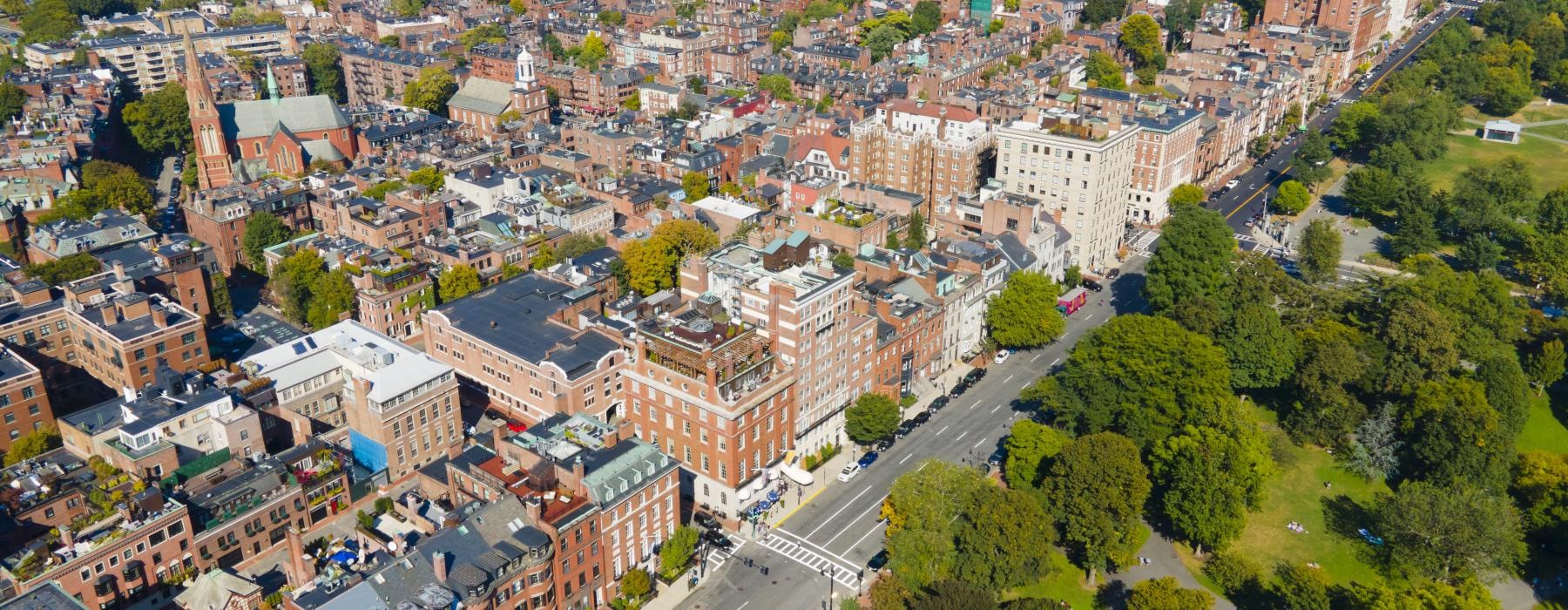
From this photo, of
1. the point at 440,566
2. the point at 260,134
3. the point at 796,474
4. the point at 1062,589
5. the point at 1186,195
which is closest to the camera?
the point at 440,566

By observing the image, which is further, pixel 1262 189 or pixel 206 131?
pixel 1262 189

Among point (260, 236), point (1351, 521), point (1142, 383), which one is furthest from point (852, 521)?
point (260, 236)

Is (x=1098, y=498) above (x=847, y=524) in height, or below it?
above

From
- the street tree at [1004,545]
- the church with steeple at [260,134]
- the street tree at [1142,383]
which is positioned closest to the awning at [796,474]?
→ the street tree at [1004,545]

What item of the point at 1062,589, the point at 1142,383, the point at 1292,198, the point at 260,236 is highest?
Answer: the point at 260,236

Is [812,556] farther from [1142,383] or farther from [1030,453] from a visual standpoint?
[1142,383]

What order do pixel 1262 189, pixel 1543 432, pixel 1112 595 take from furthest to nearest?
pixel 1262 189 < pixel 1543 432 < pixel 1112 595

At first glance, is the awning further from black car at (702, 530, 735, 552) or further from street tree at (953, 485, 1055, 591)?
street tree at (953, 485, 1055, 591)
